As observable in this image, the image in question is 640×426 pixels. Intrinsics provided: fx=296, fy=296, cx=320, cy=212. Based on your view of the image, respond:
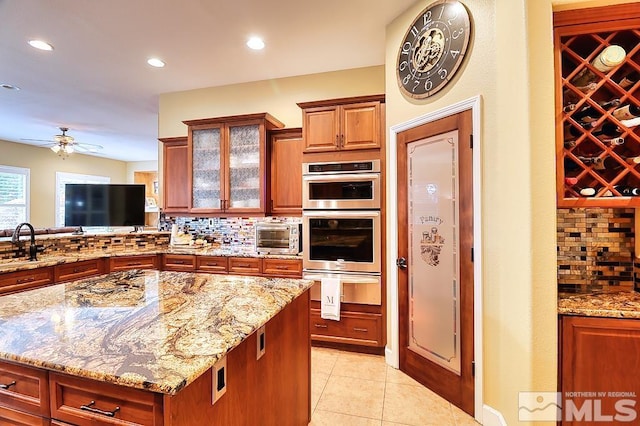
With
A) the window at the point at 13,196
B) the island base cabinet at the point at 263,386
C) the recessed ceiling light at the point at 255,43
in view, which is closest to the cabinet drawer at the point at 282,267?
the island base cabinet at the point at 263,386

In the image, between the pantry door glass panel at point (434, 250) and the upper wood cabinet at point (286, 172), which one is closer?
the pantry door glass panel at point (434, 250)

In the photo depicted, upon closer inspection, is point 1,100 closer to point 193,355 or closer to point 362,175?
point 362,175

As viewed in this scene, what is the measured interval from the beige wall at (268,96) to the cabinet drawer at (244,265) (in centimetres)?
174

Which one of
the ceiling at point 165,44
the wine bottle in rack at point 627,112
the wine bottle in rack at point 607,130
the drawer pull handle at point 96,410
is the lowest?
the drawer pull handle at point 96,410

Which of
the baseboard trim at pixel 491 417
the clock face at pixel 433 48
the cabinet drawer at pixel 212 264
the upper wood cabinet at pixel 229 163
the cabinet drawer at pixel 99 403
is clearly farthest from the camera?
the upper wood cabinet at pixel 229 163

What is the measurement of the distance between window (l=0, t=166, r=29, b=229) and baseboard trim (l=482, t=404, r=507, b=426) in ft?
30.8

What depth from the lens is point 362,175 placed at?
9.43 feet

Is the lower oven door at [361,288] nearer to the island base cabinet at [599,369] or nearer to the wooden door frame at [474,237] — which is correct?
the wooden door frame at [474,237]

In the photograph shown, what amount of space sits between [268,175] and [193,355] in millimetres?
2765

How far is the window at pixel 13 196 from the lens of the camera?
6.61 metres

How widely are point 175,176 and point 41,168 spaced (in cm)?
607

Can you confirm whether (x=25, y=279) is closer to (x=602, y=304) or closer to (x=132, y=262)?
(x=132, y=262)

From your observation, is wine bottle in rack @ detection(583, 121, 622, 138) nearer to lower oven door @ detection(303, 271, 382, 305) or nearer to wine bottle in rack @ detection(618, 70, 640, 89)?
wine bottle in rack @ detection(618, 70, 640, 89)

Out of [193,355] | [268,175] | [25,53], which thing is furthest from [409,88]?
[25,53]
